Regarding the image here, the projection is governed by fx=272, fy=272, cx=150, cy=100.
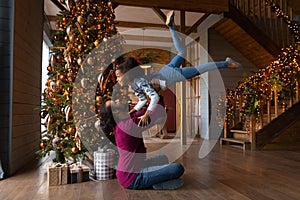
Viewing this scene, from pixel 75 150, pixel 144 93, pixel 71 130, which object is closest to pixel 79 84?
pixel 71 130

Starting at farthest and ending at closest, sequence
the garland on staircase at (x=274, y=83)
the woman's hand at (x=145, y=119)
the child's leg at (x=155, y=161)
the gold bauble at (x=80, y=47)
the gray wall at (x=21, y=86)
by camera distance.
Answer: the garland on staircase at (x=274, y=83) < the gray wall at (x=21, y=86) < the gold bauble at (x=80, y=47) < the child's leg at (x=155, y=161) < the woman's hand at (x=145, y=119)

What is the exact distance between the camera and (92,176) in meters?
3.14

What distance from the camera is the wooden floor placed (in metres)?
2.48

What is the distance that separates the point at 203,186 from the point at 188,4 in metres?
3.90

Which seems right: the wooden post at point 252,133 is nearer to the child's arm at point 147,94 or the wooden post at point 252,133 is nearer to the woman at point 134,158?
the woman at point 134,158

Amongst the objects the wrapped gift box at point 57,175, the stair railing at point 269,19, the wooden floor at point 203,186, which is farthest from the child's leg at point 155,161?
the stair railing at point 269,19

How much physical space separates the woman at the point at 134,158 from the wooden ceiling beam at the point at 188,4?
317 cm

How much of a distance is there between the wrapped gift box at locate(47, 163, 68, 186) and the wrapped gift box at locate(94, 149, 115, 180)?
0.36 metres

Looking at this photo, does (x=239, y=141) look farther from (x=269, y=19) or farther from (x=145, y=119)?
(x=145, y=119)

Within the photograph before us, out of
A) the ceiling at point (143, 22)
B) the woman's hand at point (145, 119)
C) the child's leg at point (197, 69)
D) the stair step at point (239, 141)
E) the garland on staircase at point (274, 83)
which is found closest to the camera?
the woman's hand at point (145, 119)

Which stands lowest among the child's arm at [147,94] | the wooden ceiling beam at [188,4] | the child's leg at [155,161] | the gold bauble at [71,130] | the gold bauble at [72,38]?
the child's leg at [155,161]

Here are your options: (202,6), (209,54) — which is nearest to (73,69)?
(202,6)

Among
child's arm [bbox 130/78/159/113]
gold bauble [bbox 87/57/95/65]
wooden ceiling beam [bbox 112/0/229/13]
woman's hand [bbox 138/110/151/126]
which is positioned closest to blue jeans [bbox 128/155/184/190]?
woman's hand [bbox 138/110/151/126]

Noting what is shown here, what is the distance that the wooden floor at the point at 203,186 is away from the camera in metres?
2.48
